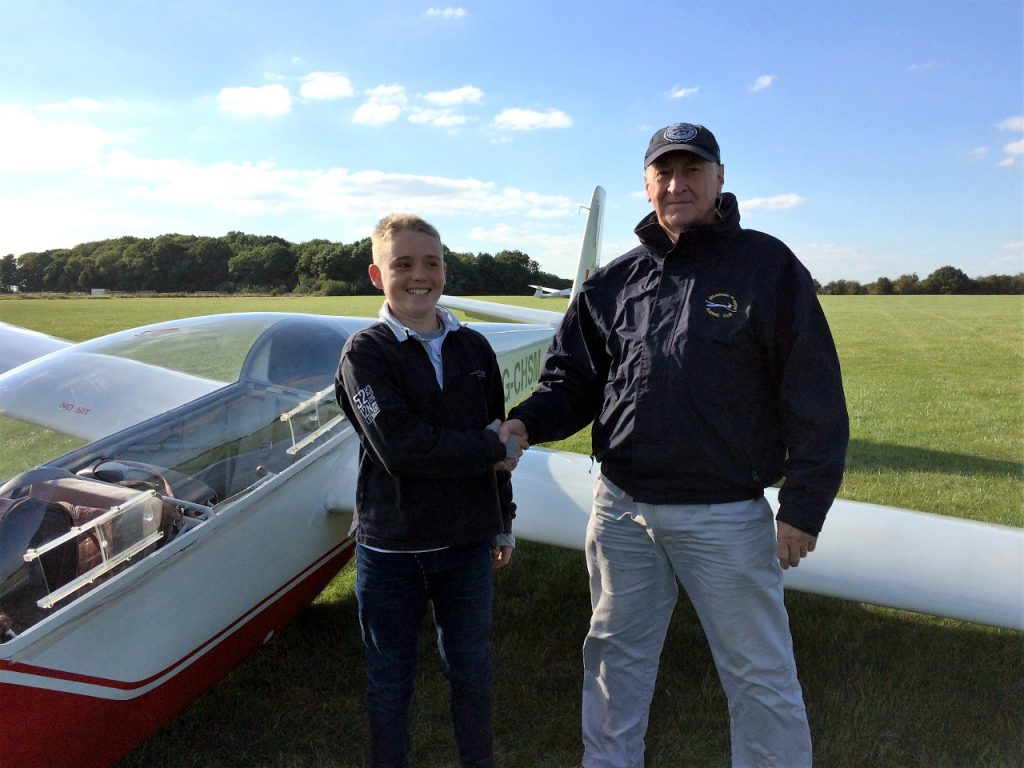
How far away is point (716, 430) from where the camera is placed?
6.67 ft

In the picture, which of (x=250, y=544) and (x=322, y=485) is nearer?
(x=250, y=544)

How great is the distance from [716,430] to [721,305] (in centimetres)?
35

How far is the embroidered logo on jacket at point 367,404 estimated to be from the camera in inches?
77.4

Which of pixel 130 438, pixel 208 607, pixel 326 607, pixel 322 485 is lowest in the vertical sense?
pixel 326 607

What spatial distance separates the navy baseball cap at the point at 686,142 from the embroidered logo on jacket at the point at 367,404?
42.4 inches

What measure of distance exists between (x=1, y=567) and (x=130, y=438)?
0.90 metres

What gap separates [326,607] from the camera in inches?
158

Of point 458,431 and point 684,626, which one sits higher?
point 458,431

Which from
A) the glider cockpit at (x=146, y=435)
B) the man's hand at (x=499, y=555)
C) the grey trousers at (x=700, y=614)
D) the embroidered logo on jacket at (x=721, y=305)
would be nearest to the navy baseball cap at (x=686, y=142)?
the embroidered logo on jacket at (x=721, y=305)

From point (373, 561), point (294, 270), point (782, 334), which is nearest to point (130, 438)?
point (373, 561)

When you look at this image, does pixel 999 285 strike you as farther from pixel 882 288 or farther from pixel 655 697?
pixel 655 697

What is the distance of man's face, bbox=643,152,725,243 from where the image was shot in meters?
2.12

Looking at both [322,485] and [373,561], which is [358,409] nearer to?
[373,561]

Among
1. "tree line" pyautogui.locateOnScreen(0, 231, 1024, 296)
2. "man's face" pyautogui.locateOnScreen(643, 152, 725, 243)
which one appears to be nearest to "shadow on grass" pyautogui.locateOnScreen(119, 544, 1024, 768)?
"man's face" pyautogui.locateOnScreen(643, 152, 725, 243)
